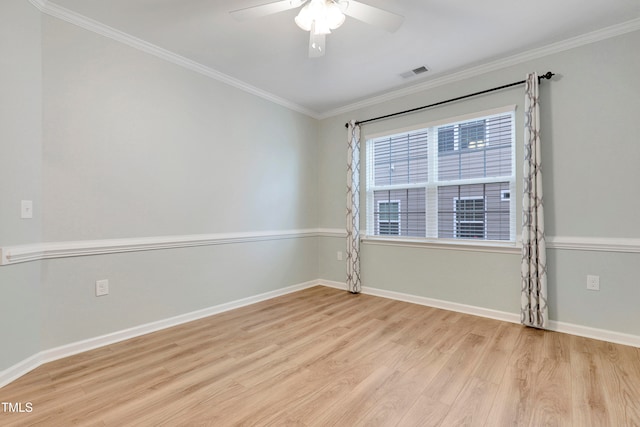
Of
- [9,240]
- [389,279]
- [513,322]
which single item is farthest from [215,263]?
[513,322]

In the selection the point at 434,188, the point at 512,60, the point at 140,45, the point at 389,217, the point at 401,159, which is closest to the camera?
the point at 140,45

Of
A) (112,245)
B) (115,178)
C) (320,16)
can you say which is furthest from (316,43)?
(112,245)

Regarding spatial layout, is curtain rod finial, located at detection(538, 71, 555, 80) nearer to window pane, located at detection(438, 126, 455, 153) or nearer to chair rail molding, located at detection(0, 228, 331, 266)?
window pane, located at detection(438, 126, 455, 153)

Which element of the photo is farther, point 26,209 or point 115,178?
point 115,178

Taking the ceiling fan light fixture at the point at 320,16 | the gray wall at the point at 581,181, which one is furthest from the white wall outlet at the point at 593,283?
the ceiling fan light fixture at the point at 320,16

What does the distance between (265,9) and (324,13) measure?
39cm

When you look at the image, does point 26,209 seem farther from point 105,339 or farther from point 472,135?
point 472,135

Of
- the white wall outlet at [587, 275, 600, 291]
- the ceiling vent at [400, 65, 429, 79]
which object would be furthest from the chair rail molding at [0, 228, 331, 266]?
the white wall outlet at [587, 275, 600, 291]

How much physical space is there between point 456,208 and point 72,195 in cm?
371

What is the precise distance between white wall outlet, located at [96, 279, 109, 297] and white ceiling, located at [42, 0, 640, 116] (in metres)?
2.15

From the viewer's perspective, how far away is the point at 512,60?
295cm

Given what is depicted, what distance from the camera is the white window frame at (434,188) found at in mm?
2990

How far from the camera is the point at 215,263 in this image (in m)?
3.24

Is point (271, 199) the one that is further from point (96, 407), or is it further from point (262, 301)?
point (96, 407)
